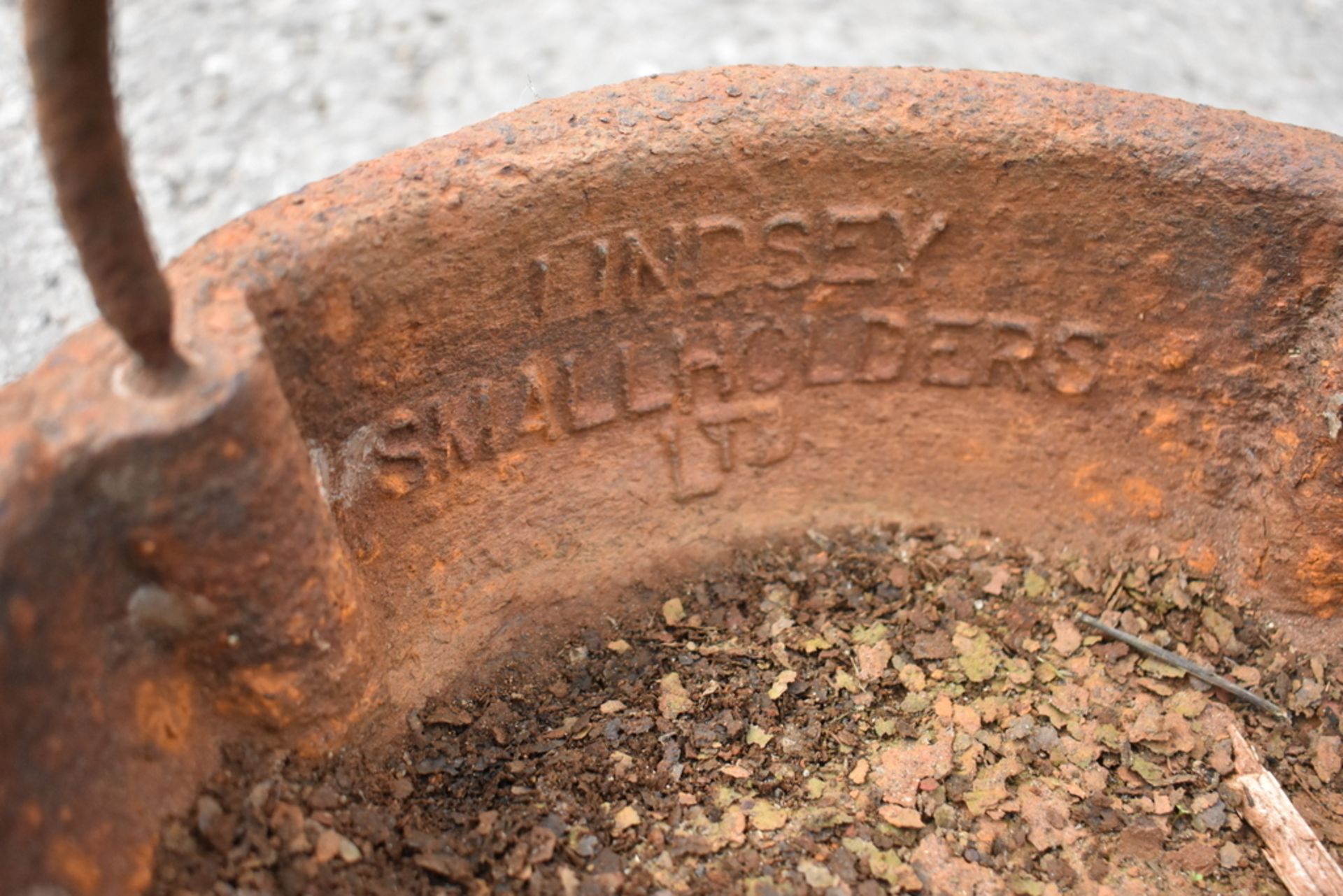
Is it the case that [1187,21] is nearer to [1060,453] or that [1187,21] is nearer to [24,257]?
[1060,453]

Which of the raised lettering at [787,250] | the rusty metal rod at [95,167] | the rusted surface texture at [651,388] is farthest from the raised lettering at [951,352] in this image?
the rusty metal rod at [95,167]

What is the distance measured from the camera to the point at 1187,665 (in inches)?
66.1

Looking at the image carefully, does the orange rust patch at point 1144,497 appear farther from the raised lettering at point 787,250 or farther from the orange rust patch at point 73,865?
the orange rust patch at point 73,865

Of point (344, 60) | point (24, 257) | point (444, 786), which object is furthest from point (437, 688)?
point (344, 60)

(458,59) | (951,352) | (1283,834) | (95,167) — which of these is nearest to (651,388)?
(951,352)

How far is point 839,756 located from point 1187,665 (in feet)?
1.70

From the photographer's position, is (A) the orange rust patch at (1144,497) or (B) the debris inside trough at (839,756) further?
(A) the orange rust patch at (1144,497)

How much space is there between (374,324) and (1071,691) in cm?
103

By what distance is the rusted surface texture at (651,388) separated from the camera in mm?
1135

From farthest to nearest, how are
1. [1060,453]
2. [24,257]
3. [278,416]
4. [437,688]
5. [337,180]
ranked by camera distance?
[24,257] → [1060,453] → [437,688] → [337,180] → [278,416]

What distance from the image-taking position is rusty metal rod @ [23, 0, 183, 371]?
0.92m

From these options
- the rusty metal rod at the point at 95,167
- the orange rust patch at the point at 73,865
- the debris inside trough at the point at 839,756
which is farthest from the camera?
the debris inside trough at the point at 839,756

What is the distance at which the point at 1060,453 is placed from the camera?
71.2 inches

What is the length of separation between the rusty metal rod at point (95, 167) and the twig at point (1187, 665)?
1278 mm
